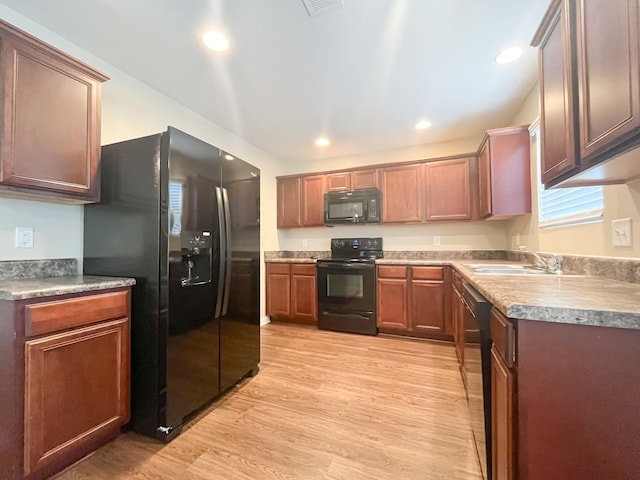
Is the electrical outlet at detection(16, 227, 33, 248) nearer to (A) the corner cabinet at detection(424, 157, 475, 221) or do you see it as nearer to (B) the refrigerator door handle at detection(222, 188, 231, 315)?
(B) the refrigerator door handle at detection(222, 188, 231, 315)

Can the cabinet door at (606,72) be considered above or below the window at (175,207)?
above

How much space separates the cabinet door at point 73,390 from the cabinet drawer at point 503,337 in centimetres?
187

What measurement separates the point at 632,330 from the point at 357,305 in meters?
2.91

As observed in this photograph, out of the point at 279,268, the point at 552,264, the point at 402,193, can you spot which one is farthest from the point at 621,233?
the point at 279,268

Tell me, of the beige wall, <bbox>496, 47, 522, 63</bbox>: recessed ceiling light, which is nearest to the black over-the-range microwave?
the beige wall

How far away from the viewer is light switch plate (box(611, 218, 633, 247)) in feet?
4.25

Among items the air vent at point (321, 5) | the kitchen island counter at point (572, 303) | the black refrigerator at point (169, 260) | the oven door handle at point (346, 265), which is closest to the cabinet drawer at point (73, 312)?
the black refrigerator at point (169, 260)

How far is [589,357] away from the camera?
765mm

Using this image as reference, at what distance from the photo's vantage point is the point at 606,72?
90 cm

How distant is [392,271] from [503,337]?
259cm

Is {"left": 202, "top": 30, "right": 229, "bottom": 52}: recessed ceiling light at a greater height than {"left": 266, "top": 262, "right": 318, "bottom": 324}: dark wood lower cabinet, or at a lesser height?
greater

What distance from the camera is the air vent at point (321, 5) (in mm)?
1590

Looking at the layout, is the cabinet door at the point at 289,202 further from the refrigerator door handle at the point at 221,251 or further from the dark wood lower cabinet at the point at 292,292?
the refrigerator door handle at the point at 221,251

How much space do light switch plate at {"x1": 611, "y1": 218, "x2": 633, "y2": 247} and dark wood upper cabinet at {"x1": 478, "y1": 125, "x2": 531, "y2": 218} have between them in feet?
4.13
